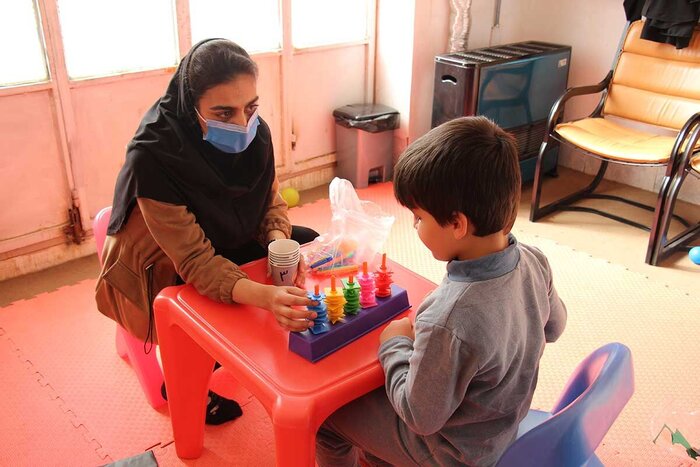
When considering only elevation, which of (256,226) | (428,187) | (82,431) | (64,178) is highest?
(428,187)

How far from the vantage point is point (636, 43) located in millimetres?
3242

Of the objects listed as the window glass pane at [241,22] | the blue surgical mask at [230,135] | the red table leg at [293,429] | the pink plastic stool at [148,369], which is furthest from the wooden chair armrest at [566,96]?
the red table leg at [293,429]

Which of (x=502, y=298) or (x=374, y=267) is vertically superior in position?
(x=502, y=298)

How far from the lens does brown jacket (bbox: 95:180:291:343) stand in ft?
4.88

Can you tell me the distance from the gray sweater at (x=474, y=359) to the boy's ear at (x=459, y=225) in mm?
46

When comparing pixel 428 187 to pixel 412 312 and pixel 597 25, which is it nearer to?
pixel 412 312

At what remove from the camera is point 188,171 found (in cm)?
156

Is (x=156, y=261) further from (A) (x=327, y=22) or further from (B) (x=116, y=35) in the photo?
(A) (x=327, y=22)

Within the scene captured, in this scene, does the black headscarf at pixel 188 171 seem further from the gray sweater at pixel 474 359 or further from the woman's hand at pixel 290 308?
the gray sweater at pixel 474 359

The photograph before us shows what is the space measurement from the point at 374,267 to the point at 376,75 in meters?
2.31

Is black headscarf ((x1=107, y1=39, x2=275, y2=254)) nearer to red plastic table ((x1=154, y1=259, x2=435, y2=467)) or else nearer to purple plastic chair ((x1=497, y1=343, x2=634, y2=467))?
red plastic table ((x1=154, y1=259, x2=435, y2=467))

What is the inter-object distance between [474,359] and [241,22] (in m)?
2.47

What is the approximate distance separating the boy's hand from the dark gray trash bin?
89.2 inches

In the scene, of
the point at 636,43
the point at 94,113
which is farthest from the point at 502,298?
the point at 636,43
